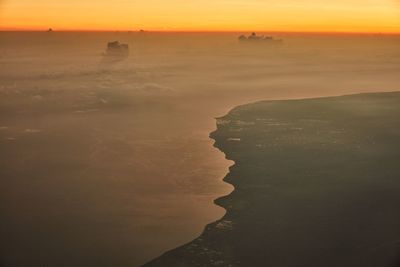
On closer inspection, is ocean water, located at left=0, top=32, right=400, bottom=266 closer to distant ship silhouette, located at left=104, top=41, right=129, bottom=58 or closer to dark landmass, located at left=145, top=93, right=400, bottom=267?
dark landmass, located at left=145, top=93, right=400, bottom=267

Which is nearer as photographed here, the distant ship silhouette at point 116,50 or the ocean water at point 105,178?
the ocean water at point 105,178

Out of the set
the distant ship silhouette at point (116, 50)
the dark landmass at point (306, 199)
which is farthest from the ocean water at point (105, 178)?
the distant ship silhouette at point (116, 50)

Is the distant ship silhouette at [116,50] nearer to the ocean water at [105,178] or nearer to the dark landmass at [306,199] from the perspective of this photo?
the ocean water at [105,178]

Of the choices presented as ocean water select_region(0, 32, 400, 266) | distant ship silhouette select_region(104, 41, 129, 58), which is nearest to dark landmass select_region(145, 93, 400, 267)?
ocean water select_region(0, 32, 400, 266)

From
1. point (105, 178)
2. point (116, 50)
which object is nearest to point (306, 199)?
point (105, 178)

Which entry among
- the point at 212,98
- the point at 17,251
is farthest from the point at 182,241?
the point at 212,98

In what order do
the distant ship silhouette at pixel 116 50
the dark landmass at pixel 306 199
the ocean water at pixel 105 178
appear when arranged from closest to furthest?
the dark landmass at pixel 306 199 < the ocean water at pixel 105 178 < the distant ship silhouette at pixel 116 50

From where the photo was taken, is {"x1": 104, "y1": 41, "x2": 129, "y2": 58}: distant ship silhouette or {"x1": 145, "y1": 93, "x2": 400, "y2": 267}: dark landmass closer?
{"x1": 145, "y1": 93, "x2": 400, "y2": 267}: dark landmass

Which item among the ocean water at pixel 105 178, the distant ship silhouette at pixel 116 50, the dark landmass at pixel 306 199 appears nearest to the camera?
the dark landmass at pixel 306 199

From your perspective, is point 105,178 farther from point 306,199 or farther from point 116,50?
point 116,50
